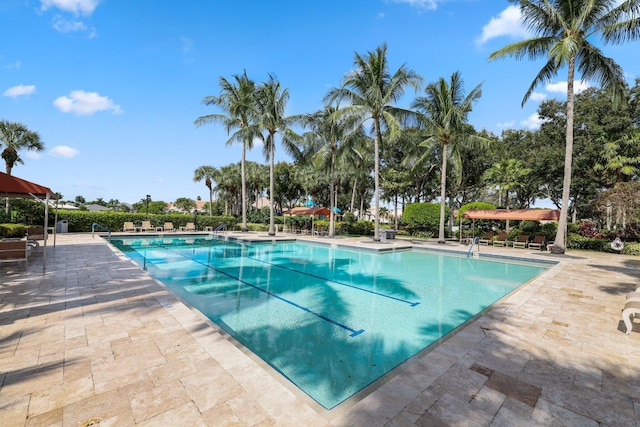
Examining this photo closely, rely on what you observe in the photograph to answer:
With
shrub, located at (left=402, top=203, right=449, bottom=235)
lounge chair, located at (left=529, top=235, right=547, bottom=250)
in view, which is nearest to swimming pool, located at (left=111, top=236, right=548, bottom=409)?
lounge chair, located at (left=529, top=235, right=547, bottom=250)

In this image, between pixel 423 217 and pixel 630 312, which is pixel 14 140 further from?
pixel 630 312

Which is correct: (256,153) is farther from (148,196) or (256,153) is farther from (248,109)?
(148,196)

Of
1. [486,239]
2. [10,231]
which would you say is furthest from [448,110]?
[10,231]

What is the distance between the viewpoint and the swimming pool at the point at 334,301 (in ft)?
13.0

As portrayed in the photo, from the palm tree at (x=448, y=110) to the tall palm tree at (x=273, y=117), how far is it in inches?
339

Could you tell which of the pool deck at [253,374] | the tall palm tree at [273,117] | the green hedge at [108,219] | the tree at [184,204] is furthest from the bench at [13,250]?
the tree at [184,204]

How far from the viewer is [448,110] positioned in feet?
57.1

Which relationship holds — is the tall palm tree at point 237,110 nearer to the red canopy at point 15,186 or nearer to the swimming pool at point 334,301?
the swimming pool at point 334,301

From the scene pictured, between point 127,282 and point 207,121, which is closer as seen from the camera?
point 127,282

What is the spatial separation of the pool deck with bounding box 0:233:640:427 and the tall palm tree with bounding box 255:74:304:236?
15482 mm

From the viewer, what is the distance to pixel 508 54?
13.7m

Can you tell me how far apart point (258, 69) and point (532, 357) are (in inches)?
902

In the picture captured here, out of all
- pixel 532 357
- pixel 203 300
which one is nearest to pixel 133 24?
pixel 203 300

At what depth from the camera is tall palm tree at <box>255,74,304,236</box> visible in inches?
772
